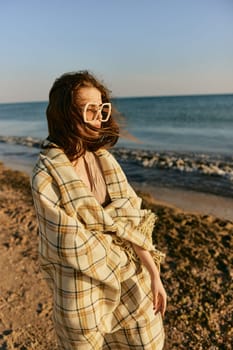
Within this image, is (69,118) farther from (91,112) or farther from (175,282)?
(175,282)

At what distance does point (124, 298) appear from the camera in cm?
187

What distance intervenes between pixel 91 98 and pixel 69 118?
0.18 metres

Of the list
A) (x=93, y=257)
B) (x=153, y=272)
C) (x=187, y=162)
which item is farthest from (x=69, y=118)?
(x=187, y=162)

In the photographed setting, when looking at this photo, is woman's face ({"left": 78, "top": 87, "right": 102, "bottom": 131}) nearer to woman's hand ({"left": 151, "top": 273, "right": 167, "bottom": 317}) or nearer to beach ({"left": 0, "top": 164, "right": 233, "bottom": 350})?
woman's hand ({"left": 151, "top": 273, "right": 167, "bottom": 317})

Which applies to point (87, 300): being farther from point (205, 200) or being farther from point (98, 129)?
point (205, 200)

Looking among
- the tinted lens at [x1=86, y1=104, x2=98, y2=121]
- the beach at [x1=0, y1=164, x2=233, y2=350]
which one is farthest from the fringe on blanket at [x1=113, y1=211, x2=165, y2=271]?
the beach at [x1=0, y1=164, x2=233, y2=350]

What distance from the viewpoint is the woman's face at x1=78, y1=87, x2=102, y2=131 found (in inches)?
66.8

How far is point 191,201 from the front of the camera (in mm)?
7406

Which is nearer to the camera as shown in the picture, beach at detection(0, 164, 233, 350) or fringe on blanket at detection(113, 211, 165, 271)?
fringe on blanket at detection(113, 211, 165, 271)

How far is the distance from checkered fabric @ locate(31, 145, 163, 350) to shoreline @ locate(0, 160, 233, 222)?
4.70 metres

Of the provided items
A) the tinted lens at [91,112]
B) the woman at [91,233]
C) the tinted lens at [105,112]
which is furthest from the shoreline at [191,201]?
the tinted lens at [91,112]

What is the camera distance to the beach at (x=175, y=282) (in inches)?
129

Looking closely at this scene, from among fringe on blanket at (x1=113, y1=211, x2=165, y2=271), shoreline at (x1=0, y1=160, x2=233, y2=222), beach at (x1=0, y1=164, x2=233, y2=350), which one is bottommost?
shoreline at (x1=0, y1=160, x2=233, y2=222)

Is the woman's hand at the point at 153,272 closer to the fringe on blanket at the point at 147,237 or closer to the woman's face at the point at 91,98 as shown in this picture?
the fringe on blanket at the point at 147,237
